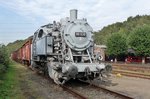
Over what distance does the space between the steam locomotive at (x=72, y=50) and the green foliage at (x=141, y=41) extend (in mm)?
44971

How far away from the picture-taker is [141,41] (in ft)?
196

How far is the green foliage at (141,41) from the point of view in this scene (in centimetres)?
5875

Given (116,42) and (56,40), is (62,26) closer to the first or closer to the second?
(56,40)

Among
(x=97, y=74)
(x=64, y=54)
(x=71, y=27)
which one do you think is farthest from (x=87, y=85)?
(x=71, y=27)

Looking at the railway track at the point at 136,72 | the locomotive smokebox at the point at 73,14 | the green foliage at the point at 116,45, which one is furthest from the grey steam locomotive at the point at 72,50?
the green foliage at the point at 116,45

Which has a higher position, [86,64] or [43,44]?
[43,44]

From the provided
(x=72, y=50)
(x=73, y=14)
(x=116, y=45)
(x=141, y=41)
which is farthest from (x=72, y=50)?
(x=116, y=45)

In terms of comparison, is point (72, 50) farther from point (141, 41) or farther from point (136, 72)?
point (141, 41)

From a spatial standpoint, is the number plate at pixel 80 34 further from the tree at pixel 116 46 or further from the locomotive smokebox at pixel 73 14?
the tree at pixel 116 46

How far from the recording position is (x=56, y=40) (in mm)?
15336

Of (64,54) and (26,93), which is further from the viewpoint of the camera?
(64,54)

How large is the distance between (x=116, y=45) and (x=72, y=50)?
180 ft

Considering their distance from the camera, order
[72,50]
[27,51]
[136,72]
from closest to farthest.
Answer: [72,50] → [136,72] → [27,51]

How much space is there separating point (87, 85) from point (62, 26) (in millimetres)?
3449
